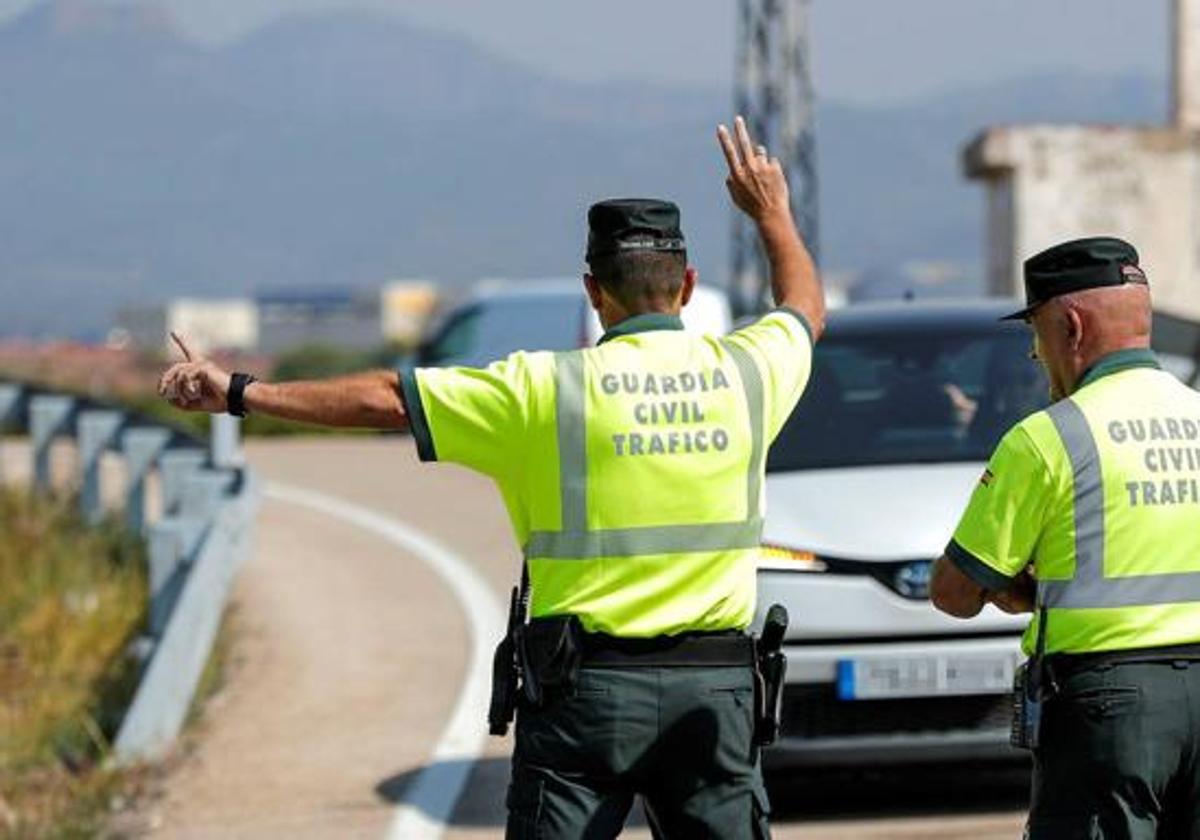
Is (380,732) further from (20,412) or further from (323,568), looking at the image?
(20,412)

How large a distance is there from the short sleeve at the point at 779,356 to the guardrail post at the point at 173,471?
29.8ft

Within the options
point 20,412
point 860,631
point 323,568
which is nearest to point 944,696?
point 860,631

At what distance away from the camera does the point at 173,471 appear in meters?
15.2

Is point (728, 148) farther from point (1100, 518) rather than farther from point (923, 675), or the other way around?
point (923, 675)

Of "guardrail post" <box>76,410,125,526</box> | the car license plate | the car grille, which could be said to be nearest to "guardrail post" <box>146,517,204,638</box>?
the car grille

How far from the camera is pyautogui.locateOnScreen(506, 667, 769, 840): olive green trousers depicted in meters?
5.77

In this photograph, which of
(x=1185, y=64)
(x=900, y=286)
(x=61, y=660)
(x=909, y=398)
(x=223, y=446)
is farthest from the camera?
(x=1185, y=64)

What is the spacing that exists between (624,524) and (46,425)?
44.1ft

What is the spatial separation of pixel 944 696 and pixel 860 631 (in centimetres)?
32

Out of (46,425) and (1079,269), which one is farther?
(46,425)

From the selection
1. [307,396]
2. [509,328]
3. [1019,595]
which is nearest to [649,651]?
[1019,595]

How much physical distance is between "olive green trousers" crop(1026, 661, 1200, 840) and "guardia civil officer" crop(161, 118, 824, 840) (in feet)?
2.03

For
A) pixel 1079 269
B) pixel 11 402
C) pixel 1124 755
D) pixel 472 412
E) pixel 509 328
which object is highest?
pixel 1079 269

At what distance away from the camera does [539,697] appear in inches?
228
